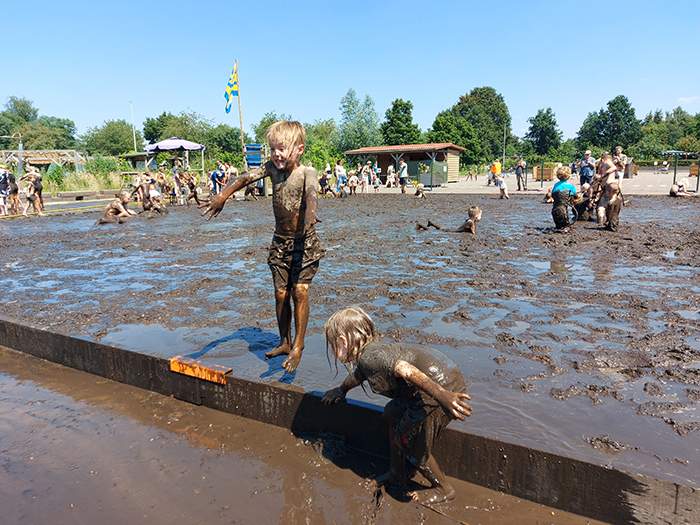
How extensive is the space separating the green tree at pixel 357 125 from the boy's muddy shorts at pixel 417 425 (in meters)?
70.6

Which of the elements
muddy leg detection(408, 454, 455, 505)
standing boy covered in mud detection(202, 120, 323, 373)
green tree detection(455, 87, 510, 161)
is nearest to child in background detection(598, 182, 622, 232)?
standing boy covered in mud detection(202, 120, 323, 373)

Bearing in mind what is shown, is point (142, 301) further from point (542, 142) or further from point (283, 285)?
point (542, 142)

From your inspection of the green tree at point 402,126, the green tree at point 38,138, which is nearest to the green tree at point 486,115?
the green tree at point 402,126

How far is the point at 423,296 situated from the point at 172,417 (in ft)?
12.4

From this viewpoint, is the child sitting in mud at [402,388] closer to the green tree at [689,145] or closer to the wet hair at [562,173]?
the wet hair at [562,173]

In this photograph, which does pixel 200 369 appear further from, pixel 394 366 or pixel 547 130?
pixel 547 130

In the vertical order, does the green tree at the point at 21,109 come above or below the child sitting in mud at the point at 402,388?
above

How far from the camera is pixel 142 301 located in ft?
21.3

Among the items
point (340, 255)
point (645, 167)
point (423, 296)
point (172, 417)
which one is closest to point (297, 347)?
point (172, 417)

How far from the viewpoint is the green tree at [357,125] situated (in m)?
71.7

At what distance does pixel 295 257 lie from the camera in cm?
381

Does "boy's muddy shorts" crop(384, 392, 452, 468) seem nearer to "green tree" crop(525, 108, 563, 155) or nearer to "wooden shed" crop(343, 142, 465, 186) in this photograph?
"wooden shed" crop(343, 142, 465, 186)

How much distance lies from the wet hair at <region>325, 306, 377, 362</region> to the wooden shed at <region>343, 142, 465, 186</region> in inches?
1350

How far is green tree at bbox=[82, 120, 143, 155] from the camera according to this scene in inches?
3351
